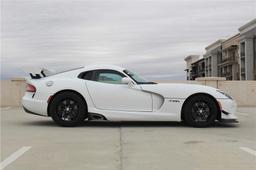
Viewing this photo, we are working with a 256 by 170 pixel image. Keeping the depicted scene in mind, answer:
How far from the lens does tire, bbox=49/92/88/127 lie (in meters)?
9.45

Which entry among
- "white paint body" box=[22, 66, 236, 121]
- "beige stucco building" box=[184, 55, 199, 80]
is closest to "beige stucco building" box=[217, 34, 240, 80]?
"beige stucco building" box=[184, 55, 199, 80]

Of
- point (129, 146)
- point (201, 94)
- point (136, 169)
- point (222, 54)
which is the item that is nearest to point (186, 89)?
point (201, 94)

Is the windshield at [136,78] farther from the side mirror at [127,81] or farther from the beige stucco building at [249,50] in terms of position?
the beige stucco building at [249,50]

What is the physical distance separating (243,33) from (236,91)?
55.2 metres

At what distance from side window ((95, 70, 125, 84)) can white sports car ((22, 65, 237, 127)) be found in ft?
0.13

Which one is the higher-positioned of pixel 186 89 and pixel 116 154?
pixel 186 89

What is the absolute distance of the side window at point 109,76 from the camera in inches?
380

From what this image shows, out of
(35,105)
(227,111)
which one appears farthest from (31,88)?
(227,111)

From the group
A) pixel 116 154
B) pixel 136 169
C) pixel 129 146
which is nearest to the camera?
pixel 136 169

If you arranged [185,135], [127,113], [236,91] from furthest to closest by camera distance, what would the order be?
[236,91] → [127,113] → [185,135]

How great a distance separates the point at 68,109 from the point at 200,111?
2851 millimetres

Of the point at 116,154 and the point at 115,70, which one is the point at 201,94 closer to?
the point at 115,70

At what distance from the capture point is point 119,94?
9.49m

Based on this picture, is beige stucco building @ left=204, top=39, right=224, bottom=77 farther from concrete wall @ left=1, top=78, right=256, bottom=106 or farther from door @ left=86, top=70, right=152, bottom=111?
door @ left=86, top=70, right=152, bottom=111
